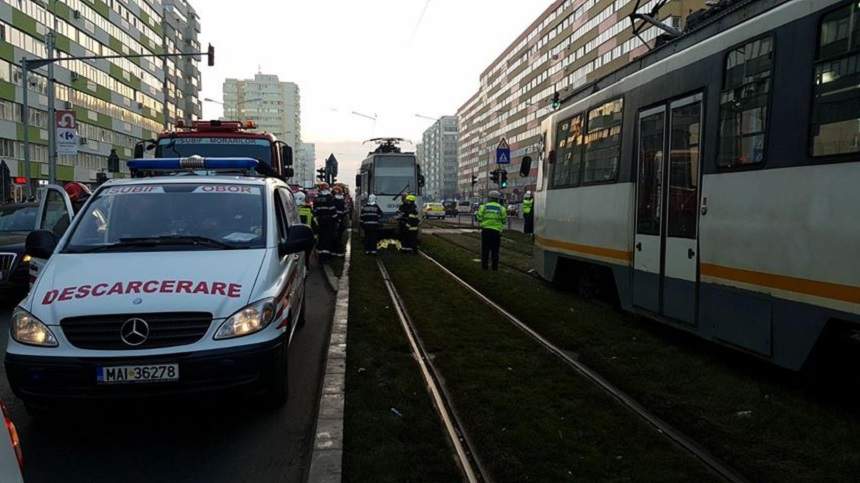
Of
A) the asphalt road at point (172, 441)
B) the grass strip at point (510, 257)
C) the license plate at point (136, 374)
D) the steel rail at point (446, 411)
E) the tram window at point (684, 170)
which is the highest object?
the tram window at point (684, 170)

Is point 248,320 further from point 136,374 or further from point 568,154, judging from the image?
point 568,154

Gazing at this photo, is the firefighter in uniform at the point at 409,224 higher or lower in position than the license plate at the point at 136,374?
higher

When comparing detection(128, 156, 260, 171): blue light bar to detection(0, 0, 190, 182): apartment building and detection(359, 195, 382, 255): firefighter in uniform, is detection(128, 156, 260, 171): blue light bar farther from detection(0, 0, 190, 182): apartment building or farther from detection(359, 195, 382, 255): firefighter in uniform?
detection(0, 0, 190, 182): apartment building

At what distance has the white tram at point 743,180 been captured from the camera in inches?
179

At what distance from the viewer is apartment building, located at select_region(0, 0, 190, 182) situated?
1775 inches

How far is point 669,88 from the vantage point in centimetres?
705

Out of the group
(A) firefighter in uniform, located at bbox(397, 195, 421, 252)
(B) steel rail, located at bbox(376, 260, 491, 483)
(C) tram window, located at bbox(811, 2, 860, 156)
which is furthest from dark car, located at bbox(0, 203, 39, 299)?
(C) tram window, located at bbox(811, 2, 860, 156)

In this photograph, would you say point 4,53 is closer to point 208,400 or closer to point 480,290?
point 480,290

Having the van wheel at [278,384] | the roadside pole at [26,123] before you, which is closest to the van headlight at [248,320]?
the van wheel at [278,384]

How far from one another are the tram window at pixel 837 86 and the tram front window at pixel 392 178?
18.5 m

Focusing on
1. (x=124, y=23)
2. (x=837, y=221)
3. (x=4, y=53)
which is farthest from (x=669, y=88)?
(x=124, y=23)

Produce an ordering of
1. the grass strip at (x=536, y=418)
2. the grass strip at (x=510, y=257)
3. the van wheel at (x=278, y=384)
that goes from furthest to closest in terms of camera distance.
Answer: the grass strip at (x=510, y=257), the van wheel at (x=278, y=384), the grass strip at (x=536, y=418)

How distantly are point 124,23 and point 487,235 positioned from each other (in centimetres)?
6686

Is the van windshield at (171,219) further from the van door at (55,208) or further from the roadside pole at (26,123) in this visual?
the roadside pole at (26,123)
